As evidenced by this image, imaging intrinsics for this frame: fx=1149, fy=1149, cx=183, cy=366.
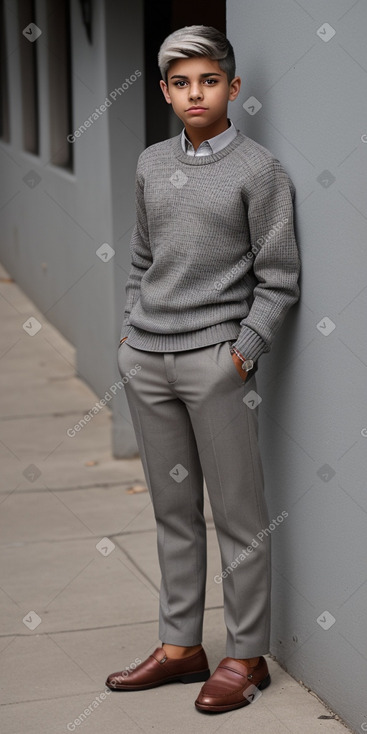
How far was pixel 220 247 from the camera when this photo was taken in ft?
11.7

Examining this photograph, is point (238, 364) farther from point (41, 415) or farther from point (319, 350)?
point (41, 415)

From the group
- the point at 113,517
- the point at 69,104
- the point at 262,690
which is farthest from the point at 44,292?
the point at 262,690

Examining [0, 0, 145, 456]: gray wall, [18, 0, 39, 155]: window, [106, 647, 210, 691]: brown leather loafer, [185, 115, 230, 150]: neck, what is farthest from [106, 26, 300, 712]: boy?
[18, 0, 39, 155]: window

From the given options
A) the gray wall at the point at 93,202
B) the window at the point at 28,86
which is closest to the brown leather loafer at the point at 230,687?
the gray wall at the point at 93,202

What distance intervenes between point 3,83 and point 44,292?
4.36 meters

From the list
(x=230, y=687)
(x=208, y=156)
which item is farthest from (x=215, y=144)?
(x=230, y=687)

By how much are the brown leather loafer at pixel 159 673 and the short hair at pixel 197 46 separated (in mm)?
1990

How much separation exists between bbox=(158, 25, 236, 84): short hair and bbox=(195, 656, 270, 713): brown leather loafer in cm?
195

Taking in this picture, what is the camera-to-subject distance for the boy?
3.53m

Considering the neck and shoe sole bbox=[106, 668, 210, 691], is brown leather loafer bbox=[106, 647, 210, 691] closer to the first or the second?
shoe sole bbox=[106, 668, 210, 691]

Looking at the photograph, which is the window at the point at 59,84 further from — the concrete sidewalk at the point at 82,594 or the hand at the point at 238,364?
the hand at the point at 238,364

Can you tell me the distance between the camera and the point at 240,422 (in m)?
3.66

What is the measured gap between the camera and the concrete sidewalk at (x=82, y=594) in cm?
379

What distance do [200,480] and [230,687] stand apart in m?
0.69
